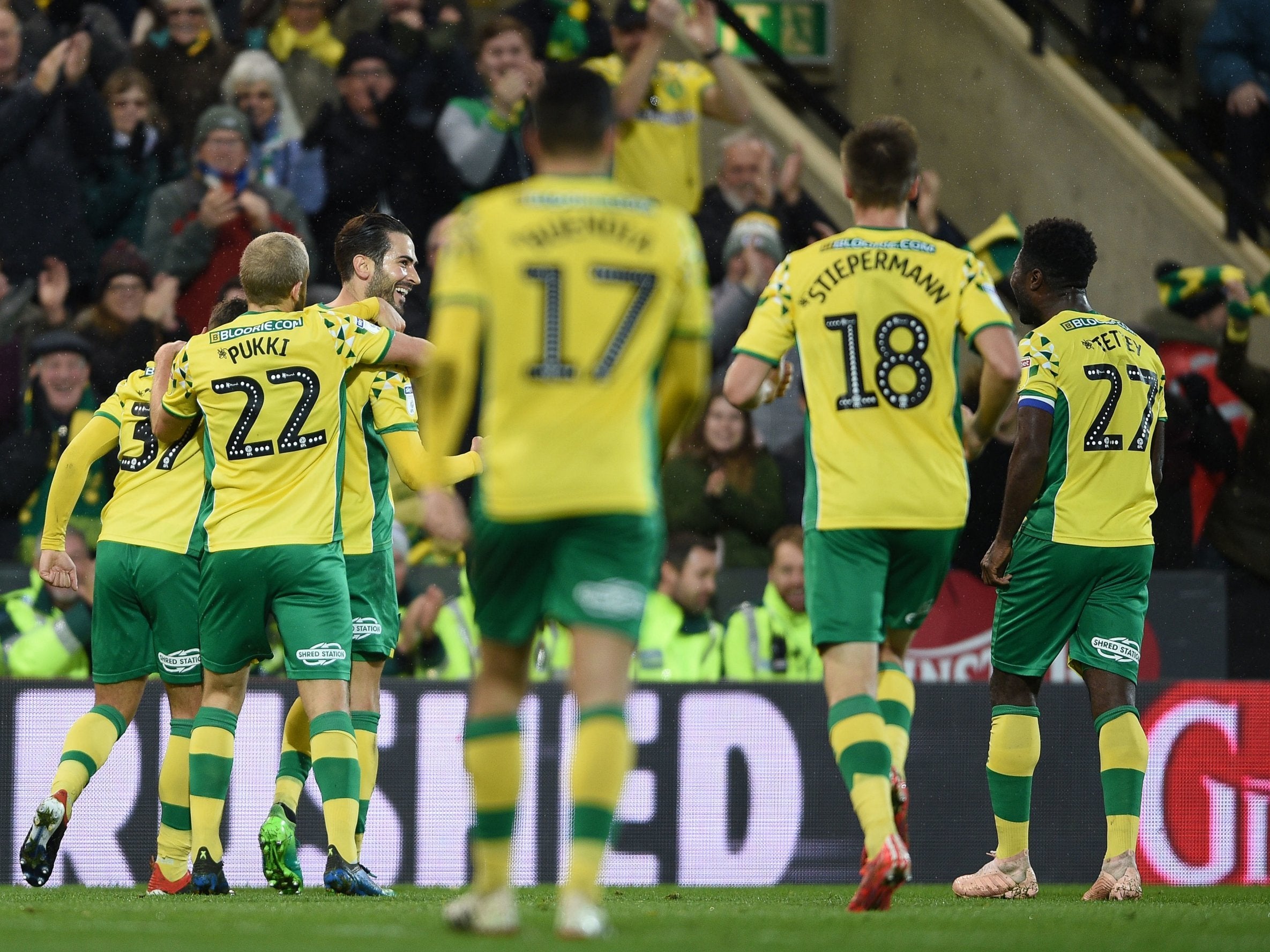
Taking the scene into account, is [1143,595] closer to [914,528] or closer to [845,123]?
[914,528]

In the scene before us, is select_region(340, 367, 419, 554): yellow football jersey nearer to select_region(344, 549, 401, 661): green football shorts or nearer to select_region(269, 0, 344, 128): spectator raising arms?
select_region(344, 549, 401, 661): green football shorts

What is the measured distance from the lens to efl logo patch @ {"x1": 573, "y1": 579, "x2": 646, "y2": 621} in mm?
4484

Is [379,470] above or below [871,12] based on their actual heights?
below

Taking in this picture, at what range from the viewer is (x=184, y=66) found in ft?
38.6

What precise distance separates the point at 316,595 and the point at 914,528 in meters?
2.23

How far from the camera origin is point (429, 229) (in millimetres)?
11703

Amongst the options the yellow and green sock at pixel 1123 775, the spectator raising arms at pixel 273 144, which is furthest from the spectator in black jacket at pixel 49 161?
the yellow and green sock at pixel 1123 775

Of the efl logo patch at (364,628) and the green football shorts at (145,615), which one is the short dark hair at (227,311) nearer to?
the green football shorts at (145,615)

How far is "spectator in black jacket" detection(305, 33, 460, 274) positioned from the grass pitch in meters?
5.41

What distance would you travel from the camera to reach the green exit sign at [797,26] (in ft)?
47.1

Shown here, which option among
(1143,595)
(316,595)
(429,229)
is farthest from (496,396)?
(429,229)

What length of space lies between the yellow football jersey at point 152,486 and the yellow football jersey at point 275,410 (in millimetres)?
711

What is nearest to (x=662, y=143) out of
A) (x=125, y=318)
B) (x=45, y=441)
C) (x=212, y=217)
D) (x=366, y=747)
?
(x=212, y=217)

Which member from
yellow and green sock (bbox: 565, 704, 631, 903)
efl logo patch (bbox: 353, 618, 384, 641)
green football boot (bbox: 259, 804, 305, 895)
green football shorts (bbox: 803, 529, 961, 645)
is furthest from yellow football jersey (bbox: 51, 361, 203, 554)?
yellow and green sock (bbox: 565, 704, 631, 903)
